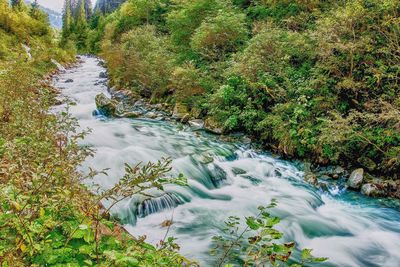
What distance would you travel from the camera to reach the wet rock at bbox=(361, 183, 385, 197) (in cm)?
746

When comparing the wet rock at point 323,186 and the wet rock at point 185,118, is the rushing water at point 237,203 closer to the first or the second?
the wet rock at point 323,186

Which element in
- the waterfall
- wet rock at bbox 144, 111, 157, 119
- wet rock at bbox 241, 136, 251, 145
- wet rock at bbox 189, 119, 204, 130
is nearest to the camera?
the waterfall

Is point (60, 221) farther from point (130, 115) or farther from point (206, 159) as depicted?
point (130, 115)

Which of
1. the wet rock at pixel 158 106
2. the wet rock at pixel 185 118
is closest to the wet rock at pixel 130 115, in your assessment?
the wet rock at pixel 158 106

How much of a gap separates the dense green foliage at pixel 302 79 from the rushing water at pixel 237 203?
3.82 feet

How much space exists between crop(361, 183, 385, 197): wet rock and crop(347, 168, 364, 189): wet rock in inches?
7.0

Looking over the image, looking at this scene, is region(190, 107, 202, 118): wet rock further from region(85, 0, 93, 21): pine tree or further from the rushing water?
region(85, 0, 93, 21): pine tree

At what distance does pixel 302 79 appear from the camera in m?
10.5

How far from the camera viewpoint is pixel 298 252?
5492mm

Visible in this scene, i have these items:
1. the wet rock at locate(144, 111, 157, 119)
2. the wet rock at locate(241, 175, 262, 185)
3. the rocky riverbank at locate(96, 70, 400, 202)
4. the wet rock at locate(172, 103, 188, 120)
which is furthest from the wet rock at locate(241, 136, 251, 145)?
the wet rock at locate(144, 111, 157, 119)

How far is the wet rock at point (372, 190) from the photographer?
7.46 metres

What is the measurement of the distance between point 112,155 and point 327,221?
563 cm

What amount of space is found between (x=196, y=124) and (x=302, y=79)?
4.27 meters

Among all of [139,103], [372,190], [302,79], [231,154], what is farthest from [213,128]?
[372,190]
